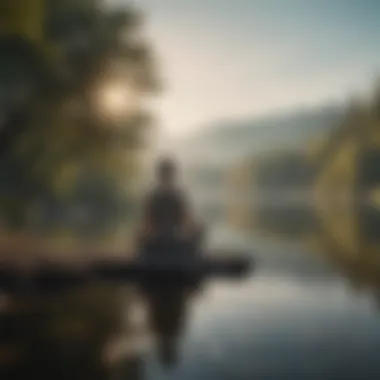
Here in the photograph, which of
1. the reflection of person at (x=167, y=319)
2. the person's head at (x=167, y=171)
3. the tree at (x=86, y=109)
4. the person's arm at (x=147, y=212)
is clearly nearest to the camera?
the reflection of person at (x=167, y=319)

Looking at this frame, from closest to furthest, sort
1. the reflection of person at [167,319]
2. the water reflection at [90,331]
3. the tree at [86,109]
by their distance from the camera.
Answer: the water reflection at [90,331], the reflection of person at [167,319], the tree at [86,109]

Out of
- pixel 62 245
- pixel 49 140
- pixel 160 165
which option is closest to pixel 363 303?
pixel 160 165

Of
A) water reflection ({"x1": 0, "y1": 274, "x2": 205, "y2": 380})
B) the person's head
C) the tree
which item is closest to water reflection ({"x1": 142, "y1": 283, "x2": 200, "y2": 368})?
water reflection ({"x1": 0, "y1": 274, "x2": 205, "y2": 380})

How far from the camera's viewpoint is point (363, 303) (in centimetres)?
319

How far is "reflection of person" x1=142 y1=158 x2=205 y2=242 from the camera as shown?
3.43 meters

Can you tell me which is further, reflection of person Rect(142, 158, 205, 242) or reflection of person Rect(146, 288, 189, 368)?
reflection of person Rect(142, 158, 205, 242)

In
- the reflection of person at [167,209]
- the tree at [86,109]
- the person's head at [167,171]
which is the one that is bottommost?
the reflection of person at [167,209]

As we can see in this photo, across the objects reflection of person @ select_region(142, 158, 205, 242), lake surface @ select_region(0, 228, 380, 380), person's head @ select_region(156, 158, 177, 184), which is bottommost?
lake surface @ select_region(0, 228, 380, 380)

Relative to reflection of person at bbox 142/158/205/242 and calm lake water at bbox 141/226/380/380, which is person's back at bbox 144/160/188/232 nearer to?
reflection of person at bbox 142/158/205/242

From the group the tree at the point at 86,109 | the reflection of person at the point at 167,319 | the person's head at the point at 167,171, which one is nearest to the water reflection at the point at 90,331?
the reflection of person at the point at 167,319

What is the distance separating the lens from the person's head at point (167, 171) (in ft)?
11.1

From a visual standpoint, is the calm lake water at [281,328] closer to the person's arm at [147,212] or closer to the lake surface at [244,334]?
the lake surface at [244,334]

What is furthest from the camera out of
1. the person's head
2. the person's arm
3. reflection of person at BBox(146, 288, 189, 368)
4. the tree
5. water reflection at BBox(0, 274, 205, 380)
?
the tree

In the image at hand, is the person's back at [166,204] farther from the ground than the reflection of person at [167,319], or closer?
farther from the ground
